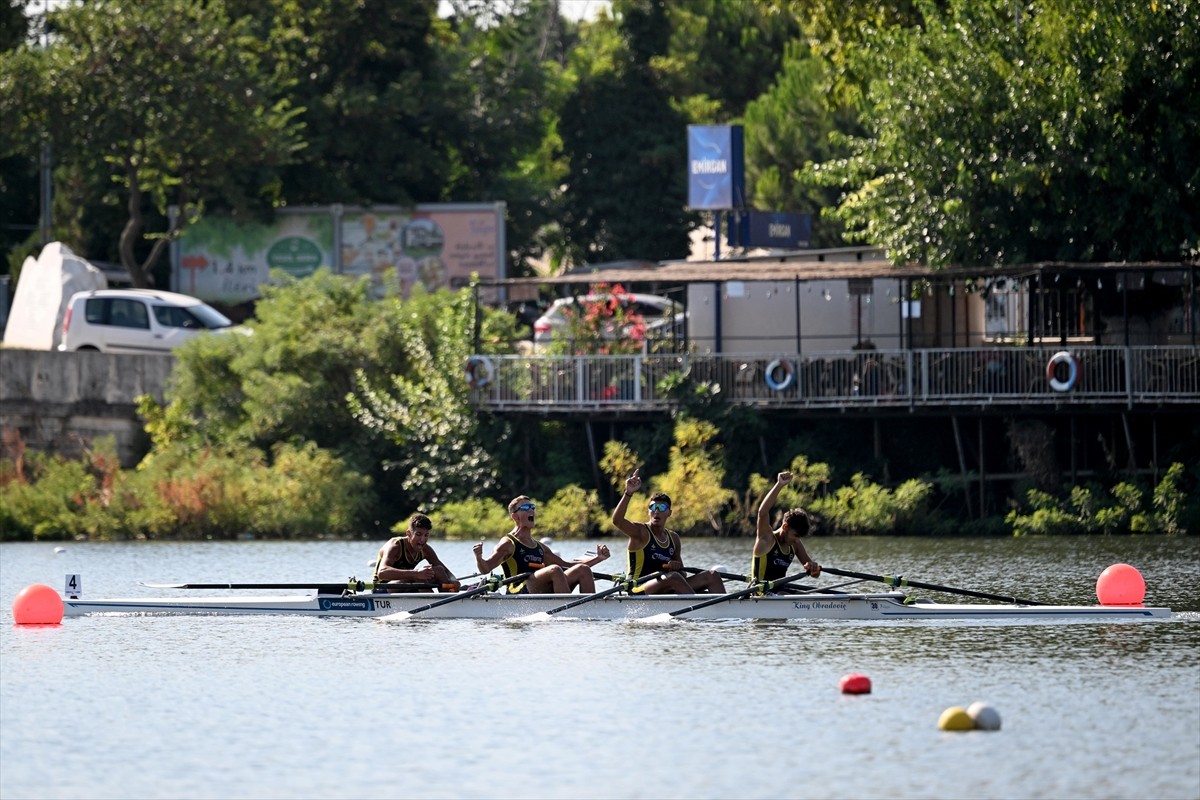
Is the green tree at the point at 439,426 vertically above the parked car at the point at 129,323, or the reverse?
the parked car at the point at 129,323

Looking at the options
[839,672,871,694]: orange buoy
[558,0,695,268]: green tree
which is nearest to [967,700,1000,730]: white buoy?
[839,672,871,694]: orange buoy

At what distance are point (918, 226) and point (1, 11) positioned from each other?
29626 millimetres

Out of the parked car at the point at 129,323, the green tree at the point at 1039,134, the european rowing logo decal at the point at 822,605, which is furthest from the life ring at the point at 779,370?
the european rowing logo decal at the point at 822,605

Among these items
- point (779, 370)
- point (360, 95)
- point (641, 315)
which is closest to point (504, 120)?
point (360, 95)

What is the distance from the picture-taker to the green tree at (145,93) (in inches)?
2122

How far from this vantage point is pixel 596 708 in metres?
18.6

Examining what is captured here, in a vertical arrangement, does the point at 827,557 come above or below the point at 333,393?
below

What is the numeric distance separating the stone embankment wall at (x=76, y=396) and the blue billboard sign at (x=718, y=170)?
1230 centimetres

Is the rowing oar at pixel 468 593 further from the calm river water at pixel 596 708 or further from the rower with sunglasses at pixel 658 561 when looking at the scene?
the rower with sunglasses at pixel 658 561

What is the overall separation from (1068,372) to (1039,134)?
172 inches

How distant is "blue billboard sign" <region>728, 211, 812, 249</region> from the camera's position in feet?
156

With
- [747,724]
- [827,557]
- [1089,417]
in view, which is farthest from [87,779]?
[1089,417]

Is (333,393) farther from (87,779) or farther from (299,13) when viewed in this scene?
(87,779)

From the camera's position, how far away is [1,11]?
5897 cm
